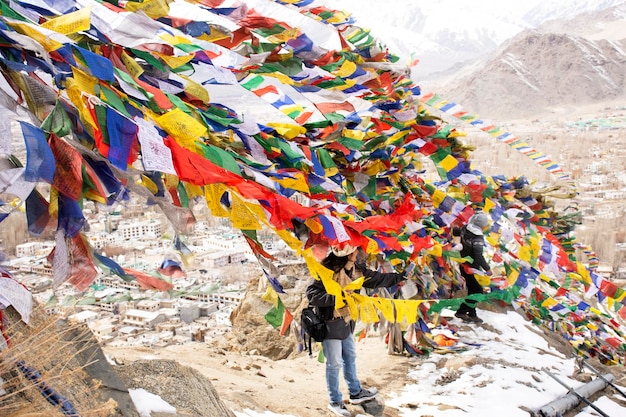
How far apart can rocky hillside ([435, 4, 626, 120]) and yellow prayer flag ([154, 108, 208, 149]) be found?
7198cm

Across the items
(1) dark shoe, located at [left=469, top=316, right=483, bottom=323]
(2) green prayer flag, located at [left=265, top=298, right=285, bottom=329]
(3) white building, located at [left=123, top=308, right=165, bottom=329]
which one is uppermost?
(2) green prayer flag, located at [left=265, top=298, right=285, bottom=329]

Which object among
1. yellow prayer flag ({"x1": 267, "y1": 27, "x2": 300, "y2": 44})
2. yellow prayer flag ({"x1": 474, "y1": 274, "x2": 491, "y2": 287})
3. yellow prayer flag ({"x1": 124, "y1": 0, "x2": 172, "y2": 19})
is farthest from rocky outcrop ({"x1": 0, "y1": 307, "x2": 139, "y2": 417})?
yellow prayer flag ({"x1": 474, "y1": 274, "x2": 491, "y2": 287})

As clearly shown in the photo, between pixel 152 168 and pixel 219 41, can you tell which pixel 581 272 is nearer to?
pixel 219 41

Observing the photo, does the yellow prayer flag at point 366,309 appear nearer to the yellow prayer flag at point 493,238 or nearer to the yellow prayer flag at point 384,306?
the yellow prayer flag at point 384,306

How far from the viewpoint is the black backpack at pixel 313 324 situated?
3.44m

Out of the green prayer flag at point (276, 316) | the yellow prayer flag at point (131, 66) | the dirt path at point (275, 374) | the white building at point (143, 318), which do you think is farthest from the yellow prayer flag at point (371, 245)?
the white building at point (143, 318)

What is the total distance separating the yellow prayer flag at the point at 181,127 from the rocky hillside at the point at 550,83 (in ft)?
236

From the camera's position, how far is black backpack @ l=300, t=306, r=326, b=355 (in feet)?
11.3

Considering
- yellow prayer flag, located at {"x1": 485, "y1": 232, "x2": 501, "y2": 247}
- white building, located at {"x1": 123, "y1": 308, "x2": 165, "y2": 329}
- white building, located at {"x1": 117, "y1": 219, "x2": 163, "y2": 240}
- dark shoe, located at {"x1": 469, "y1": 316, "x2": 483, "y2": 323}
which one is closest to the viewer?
yellow prayer flag, located at {"x1": 485, "y1": 232, "x2": 501, "y2": 247}

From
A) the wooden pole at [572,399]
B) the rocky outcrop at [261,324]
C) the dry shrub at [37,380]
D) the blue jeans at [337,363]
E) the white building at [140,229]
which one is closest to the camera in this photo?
the dry shrub at [37,380]

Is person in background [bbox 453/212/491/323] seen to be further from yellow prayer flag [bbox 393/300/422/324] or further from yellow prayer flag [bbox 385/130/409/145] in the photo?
yellow prayer flag [bbox 393/300/422/324]

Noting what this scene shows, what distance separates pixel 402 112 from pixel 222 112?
78.2 inches

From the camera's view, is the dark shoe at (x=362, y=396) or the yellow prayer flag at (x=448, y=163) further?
the yellow prayer flag at (x=448, y=163)

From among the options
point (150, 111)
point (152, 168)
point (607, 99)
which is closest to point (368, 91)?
point (150, 111)
